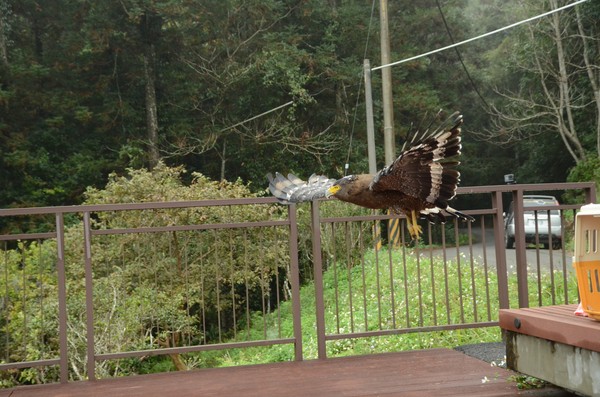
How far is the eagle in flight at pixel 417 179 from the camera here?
314cm

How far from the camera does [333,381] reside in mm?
4281

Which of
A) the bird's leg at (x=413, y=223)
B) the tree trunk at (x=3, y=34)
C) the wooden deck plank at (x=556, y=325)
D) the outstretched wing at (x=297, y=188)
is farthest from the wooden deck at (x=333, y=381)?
the tree trunk at (x=3, y=34)

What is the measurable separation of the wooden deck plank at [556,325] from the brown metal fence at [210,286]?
0.85 m

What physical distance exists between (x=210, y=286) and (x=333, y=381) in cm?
538

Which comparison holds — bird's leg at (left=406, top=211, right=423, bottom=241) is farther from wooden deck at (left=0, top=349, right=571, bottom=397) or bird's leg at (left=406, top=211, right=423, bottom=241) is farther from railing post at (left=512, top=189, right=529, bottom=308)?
railing post at (left=512, top=189, right=529, bottom=308)

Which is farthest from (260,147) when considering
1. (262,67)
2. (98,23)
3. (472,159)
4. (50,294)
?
(50,294)

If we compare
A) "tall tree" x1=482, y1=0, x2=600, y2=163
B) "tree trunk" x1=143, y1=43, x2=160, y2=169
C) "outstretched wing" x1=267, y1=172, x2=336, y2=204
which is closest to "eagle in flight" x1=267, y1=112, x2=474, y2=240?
"outstretched wing" x1=267, y1=172, x2=336, y2=204

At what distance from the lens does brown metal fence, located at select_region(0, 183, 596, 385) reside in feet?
15.5

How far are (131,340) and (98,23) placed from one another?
1406cm

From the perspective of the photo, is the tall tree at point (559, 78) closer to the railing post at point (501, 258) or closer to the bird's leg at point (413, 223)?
the railing post at point (501, 258)

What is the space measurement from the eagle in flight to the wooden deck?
117cm

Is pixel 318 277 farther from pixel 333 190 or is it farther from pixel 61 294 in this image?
pixel 333 190

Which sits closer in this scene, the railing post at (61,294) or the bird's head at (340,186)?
the bird's head at (340,186)

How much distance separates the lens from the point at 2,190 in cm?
1808
